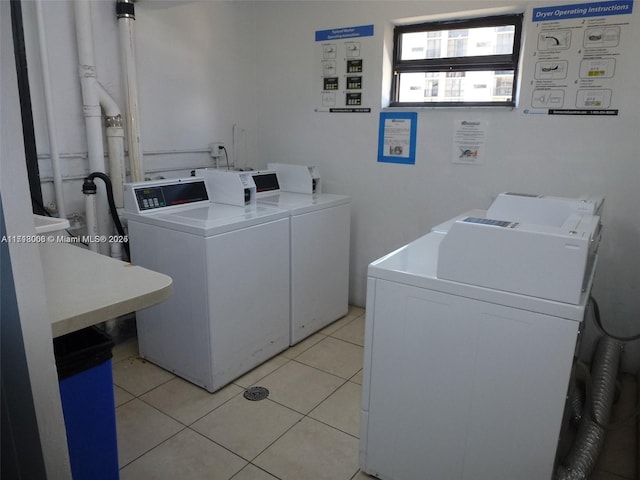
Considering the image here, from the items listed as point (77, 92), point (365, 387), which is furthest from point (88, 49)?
point (365, 387)

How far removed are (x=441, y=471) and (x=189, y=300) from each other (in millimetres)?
1431

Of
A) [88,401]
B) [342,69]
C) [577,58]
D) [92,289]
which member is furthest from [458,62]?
[88,401]

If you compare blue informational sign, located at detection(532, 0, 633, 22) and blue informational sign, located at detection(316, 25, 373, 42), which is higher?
blue informational sign, located at detection(316, 25, 373, 42)

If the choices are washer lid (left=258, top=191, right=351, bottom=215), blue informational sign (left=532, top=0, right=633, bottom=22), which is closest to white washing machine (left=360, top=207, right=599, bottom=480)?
washer lid (left=258, top=191, right=351, bottom=215)

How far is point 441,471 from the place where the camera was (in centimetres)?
163

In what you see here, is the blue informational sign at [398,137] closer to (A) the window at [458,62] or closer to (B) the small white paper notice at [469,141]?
(A) the window at [458,62]

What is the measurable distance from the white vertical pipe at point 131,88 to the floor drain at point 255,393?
146 centimetres

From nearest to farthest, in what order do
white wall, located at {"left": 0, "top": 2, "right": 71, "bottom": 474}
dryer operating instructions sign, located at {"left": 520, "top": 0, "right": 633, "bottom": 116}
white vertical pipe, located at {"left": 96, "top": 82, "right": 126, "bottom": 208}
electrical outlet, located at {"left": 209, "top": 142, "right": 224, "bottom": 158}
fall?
white wall, located at {"left": 0, "top": 2, "right": 71, "bottom": 474} < dryer operating instructions sign, located at {"left": 520, "top": 0, "right": 633, "bottom": 116} < white vertical pipe, located at {"left": 96, "top": 82, "right": 126, "bottom": 208} < electrical outlet, located at {"left": 209, "top": 142, "right": 224, "bottom": 158}

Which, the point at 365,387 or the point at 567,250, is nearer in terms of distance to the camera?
the point at 567,250

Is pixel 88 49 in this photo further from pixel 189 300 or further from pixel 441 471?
pixel 441 471

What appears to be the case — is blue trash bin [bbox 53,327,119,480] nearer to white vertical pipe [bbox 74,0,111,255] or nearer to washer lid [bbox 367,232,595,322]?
washer lid [bbox 367,232,595,322]

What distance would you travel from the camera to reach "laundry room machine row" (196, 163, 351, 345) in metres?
2.78

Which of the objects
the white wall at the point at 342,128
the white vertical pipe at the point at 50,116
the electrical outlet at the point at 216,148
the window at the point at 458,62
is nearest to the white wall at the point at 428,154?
the white wall at the point at 342,128

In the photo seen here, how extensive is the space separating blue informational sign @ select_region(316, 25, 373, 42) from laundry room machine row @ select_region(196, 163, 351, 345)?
0.96 metres
